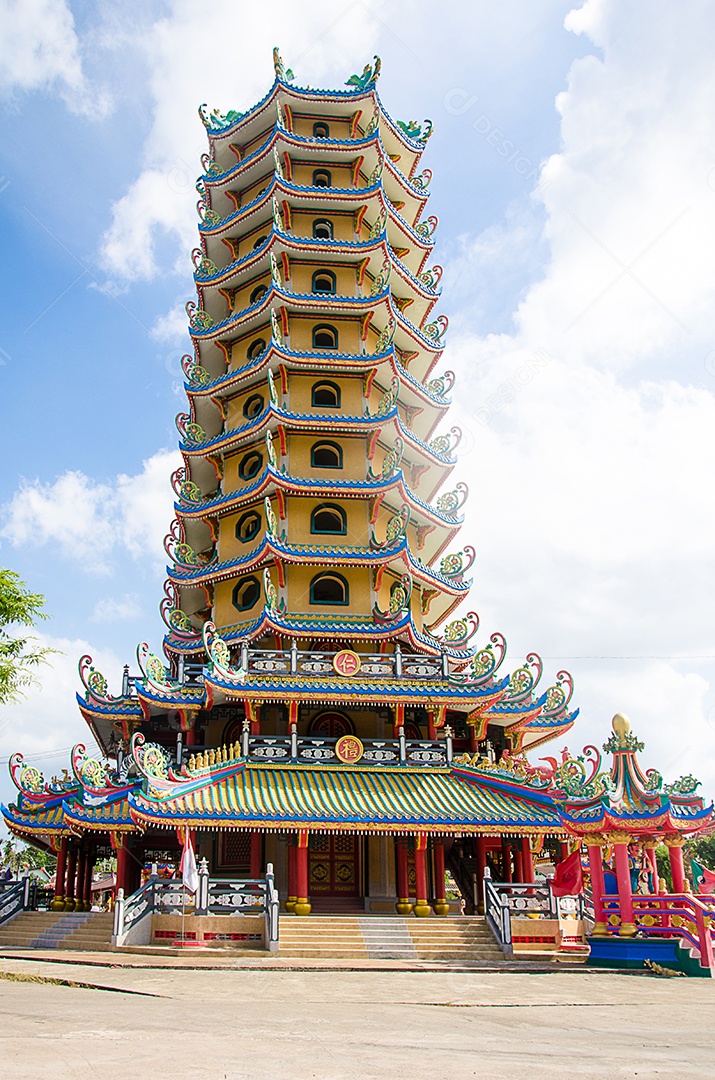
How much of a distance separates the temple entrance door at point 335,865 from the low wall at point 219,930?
4043mm

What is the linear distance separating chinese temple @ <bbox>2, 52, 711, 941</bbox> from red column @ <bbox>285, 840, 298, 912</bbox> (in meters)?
Result: 0.09

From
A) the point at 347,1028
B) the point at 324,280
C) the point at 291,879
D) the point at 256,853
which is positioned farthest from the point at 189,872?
the point at 324,280

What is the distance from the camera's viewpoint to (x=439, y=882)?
20484 millimetres

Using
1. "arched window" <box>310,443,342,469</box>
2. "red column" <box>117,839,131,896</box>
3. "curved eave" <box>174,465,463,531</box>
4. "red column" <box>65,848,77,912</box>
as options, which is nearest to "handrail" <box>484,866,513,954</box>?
"red column" <box>117,839,131,896</box>

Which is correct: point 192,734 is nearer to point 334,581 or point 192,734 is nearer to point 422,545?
point 334,581

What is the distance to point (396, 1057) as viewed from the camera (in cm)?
615

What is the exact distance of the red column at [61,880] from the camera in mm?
21938

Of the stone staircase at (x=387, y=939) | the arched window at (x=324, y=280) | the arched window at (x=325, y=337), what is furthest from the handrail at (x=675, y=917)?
the arched window at (x=324, y=280)

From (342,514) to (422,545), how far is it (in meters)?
3.18

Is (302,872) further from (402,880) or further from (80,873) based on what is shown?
(80,873)

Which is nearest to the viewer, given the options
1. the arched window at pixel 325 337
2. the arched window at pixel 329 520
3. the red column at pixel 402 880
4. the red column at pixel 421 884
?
the red column at pixel 421 884

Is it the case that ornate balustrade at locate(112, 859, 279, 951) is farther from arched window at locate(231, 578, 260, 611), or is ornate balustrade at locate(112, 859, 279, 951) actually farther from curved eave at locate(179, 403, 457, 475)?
curved eave at locate(179, 403, 457, 475)

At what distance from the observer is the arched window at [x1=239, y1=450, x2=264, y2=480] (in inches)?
1033

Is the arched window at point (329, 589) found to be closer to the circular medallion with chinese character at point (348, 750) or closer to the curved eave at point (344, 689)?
the curved eave at point (344, 689)
